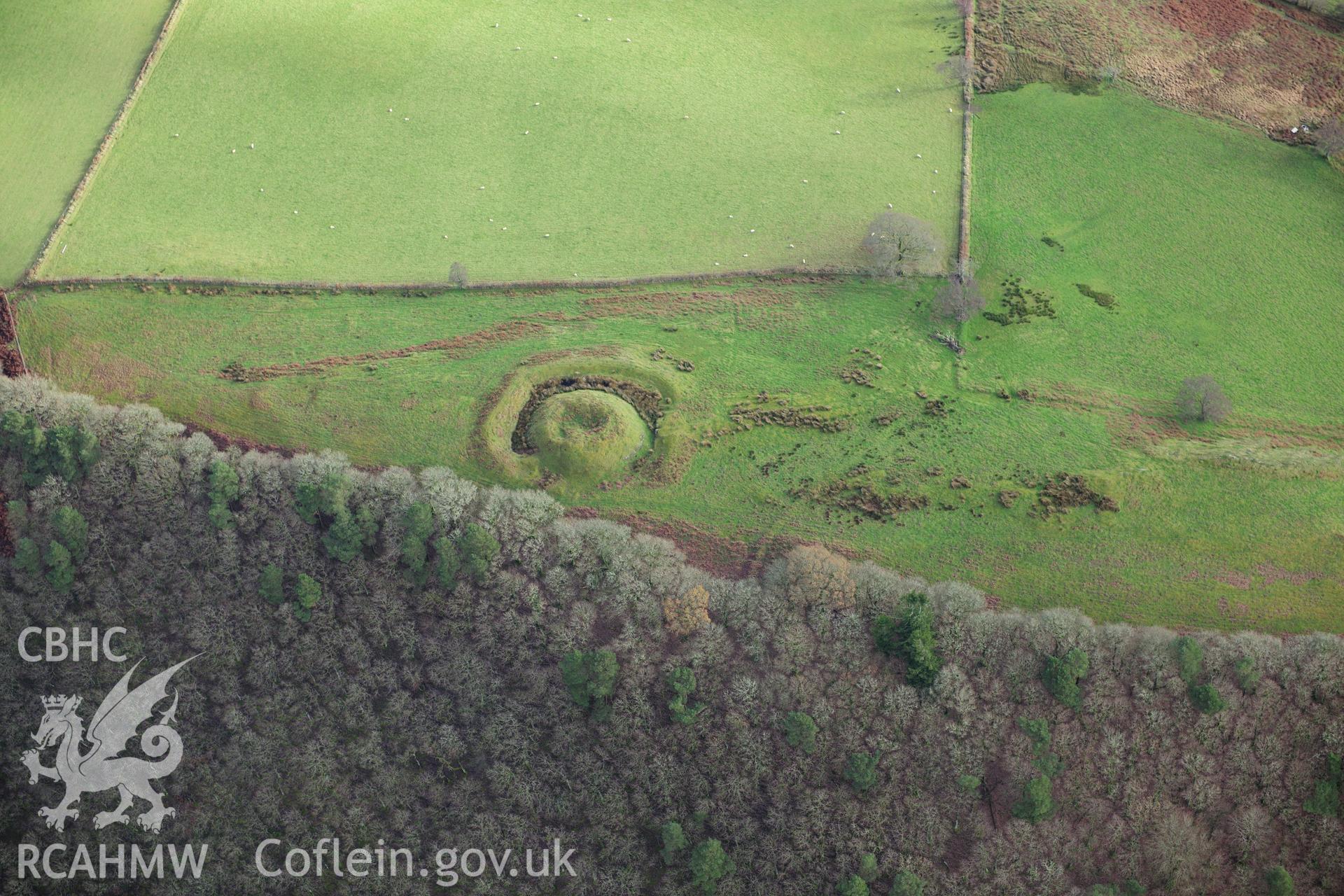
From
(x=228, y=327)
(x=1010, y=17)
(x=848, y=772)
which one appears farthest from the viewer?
(x=1010, y=17)

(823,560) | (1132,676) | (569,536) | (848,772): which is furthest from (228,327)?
(1132,676)

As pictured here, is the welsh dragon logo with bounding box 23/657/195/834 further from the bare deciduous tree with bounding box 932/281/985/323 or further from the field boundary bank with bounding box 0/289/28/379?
the bare deciduous tree with bounding box 932/281/985/323

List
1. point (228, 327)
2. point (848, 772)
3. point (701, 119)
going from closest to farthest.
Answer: point (848, 772)
point (228, 327)
point (701, 119)

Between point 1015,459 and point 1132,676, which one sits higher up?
point 1015,459

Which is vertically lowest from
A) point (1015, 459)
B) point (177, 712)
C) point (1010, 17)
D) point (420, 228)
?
point (177, 712)

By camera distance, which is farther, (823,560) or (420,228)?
(420,228)

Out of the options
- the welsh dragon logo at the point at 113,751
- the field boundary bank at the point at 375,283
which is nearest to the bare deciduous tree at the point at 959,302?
the field boundary bank at the point at 375,283

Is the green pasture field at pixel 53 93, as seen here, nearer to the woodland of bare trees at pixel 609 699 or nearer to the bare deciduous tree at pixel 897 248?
the woodland of bare trees at pixel 609 699

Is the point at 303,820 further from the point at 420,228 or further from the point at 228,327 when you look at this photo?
the point at 420,228

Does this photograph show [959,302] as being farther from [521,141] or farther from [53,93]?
[53,93]
